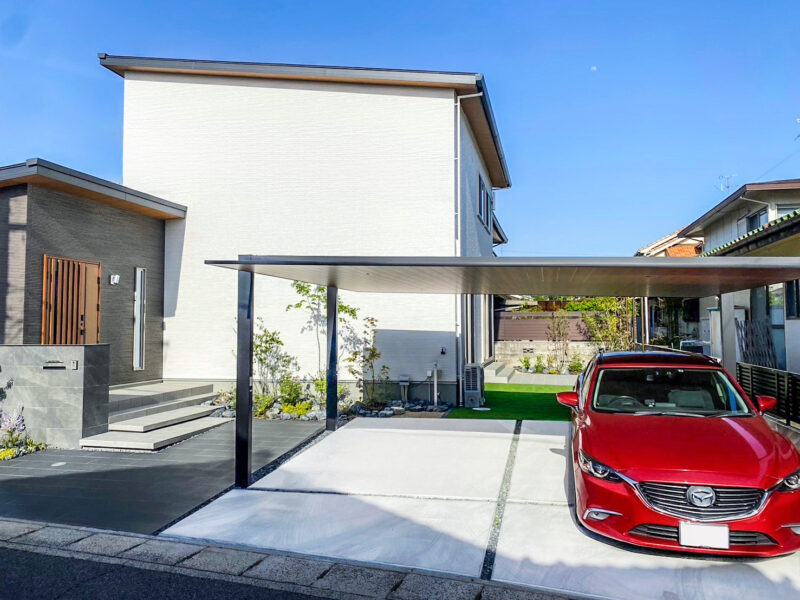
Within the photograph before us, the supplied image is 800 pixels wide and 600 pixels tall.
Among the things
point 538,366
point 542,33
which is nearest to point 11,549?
point 542,33

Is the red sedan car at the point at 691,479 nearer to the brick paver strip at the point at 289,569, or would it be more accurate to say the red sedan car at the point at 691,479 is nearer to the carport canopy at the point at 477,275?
the carport canopy at the point at 477,275

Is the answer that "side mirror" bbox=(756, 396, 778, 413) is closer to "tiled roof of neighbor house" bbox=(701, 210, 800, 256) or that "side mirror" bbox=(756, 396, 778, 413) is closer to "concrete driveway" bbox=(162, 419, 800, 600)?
"concrete driveway" bbox=(162, 419, 800, 600)

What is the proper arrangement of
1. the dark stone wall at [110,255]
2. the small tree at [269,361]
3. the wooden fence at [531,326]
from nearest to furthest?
the dark stone wall at [110,255] < the small tree at [269,361] < the wooden fence at [531,326]

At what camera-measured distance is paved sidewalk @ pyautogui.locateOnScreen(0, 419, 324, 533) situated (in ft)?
16.2

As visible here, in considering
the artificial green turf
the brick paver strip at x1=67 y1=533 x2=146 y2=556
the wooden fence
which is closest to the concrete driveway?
the brick paver strip at x1=67 y1=533 x2=146 y2=556

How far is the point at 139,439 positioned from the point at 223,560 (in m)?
4.05

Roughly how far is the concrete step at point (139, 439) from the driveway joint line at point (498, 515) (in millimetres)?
4565

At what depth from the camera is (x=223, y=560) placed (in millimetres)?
3996

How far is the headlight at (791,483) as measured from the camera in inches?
148

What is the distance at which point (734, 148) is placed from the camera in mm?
20812

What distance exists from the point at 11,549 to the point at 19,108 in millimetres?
15011

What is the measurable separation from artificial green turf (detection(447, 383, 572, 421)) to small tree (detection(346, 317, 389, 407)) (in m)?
1.49

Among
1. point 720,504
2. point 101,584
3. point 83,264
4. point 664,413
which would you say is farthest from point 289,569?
point 83,264

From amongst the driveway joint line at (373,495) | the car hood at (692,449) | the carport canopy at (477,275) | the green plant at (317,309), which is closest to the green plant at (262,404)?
the green plant at (317,309)
